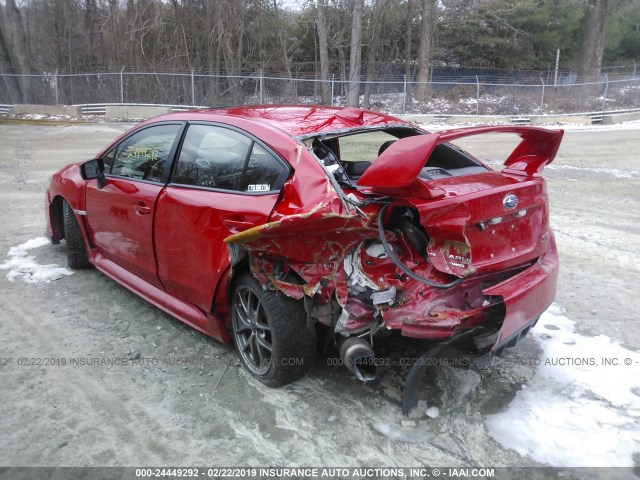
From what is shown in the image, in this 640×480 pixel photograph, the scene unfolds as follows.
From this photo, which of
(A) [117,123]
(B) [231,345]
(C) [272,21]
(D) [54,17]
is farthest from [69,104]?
(B) [231,345]

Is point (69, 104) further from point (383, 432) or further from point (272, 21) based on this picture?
point (383, 432)

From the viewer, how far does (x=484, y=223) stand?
2904 mm

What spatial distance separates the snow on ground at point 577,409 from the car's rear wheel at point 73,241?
3940mm

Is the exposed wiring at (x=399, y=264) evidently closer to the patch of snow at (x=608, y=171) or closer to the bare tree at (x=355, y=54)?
the patch of snow at (x=608, y=171)

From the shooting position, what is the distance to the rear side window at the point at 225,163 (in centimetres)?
322

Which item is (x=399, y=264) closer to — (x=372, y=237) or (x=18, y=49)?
(x=372, y=237)

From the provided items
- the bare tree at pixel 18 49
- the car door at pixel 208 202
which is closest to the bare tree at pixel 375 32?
the bare tree at pixel 18 49

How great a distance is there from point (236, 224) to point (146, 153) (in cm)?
138

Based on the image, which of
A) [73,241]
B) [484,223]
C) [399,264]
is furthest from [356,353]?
[73,241]

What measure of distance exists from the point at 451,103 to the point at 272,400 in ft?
73.9

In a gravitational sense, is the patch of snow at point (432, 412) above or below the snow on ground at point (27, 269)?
below

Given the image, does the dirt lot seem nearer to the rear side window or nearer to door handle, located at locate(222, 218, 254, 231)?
door handle, located at locate(222, 218, 254, 231)

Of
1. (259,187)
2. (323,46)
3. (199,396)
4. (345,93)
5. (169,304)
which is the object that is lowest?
(199,396)

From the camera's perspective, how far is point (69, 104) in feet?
77.8
